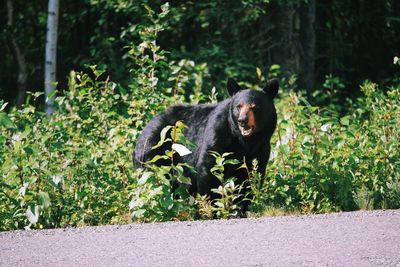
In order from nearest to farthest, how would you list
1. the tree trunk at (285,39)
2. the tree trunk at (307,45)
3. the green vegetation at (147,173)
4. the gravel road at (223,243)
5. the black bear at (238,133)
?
the gravel road at (223,243) → the green vegetation at (147,173) → the black bear at (238,133) → the tree trunk at (285,39) → the tree trunk at (307,45)

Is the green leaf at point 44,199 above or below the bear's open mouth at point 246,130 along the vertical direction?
below

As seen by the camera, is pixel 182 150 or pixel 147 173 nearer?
pixel 182 150

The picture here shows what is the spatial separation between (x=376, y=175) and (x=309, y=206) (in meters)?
0.73

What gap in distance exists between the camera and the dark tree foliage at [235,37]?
14.8 metres

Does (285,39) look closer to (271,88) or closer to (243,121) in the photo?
(271,88)

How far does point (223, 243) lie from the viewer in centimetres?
535

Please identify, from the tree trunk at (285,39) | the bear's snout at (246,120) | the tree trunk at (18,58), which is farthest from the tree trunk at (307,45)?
the bear's snout at (246,120)

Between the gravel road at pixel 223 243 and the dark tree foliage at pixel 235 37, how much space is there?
26.9 feet

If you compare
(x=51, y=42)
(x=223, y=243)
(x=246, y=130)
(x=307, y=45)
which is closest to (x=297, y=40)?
(x=307, y=45)

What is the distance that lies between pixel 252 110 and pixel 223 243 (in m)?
2.24

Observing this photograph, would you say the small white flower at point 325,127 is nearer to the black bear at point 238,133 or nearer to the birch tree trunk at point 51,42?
the black bear at point 238,133

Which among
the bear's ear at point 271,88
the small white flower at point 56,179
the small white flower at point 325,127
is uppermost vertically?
the bear's ear at point 271,88

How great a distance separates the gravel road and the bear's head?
1264 millimetres

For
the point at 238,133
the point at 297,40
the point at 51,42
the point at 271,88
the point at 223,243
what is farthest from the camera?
the point at 297,40
